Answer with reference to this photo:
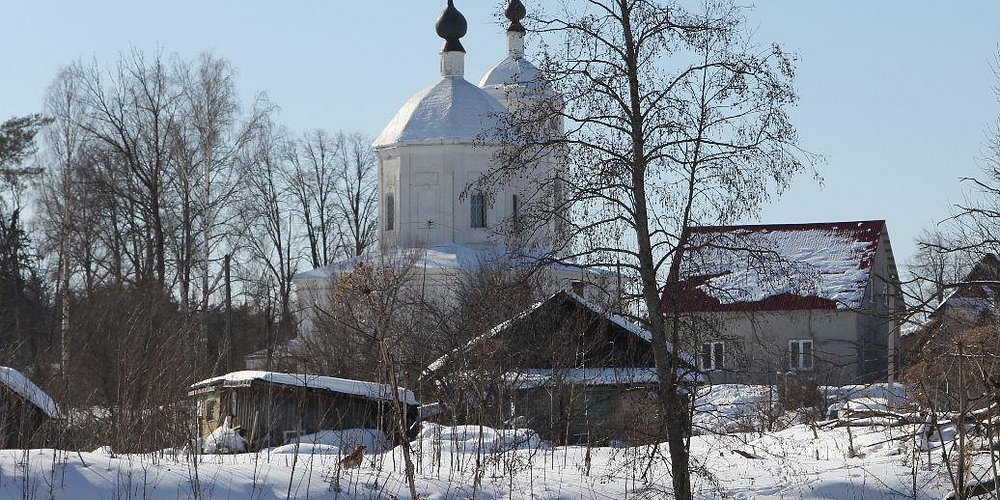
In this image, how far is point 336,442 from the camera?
22578mm

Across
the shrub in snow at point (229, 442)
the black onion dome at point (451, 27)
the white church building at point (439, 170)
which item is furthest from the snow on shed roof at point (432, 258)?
the shrub in snow at point (229, 442)

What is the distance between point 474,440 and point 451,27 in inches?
1065

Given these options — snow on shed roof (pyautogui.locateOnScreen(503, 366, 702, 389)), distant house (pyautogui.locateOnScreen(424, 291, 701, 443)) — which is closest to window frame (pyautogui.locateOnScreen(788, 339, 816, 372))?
distant house (pyautogui.locateOnScreen(424, 291, 701, 443))

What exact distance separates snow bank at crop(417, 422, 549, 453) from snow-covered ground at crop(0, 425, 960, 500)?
0.04 meters

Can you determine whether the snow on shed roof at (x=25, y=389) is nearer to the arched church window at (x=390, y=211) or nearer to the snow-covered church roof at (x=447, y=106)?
the snow-covered church roof at (x=447, y=106)

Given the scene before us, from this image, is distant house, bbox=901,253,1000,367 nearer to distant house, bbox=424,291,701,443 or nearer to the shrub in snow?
distant house, bbox=424,291,701,443

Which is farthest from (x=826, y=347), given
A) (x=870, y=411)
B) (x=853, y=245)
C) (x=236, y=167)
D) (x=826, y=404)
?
(x=870, y=411)

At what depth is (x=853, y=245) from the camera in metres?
40.0

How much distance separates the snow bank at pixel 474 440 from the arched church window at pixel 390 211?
21.2 metres

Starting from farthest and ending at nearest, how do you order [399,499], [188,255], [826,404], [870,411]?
[188,255] < [826,404] < [870,411] < [399,499]

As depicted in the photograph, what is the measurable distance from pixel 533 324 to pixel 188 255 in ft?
66.1

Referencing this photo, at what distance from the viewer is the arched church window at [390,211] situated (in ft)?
140

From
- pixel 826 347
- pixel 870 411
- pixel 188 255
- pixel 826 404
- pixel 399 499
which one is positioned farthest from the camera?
pixel 188 255

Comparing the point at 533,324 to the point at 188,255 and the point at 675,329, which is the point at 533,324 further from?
the point at 188,255
